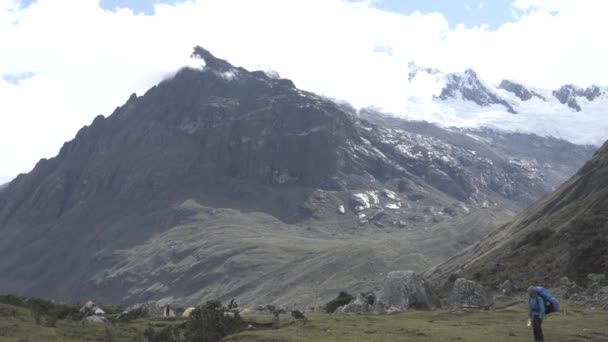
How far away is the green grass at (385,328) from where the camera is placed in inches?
1908

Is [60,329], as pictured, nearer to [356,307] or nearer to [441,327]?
[441,327]

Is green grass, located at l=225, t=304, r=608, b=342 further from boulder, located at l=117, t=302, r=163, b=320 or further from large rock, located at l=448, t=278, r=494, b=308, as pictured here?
boulder, located at l=117, t=302, r=163, b=320

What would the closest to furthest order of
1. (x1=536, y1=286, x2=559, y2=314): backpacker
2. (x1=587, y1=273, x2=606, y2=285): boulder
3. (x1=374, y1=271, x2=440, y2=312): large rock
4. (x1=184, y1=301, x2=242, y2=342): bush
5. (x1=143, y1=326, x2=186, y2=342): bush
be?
(x1=536, y1=286, x2=559, y2=314): backpacker → (x1=184, y1=301, x2=242, y2=342): bush → (x1=143, y1=326, x2=186, y2=342): bush → (x1=374, y1=271, x2=440, y2=312): large rock → (x1=587, y1=273, x2=606, y2=285): boulder

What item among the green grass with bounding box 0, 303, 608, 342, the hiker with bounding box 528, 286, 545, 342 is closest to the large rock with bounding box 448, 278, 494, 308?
the green grass with bounding box 0, 303, 608, 342

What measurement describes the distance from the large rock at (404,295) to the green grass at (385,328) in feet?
26.3

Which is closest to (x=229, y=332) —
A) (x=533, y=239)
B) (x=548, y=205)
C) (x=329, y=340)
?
(x=329, y=340)

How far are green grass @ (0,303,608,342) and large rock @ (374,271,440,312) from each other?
26.3 ft

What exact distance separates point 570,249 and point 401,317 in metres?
46.3

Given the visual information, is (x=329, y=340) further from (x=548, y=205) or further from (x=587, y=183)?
(x=548, y=205)

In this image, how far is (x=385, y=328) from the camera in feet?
174

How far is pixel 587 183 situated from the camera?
18075cm

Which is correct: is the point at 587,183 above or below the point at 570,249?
above

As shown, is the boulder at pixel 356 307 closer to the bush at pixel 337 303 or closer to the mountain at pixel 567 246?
the bush at pixel 337 303

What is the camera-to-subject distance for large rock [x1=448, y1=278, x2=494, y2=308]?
6844cm
